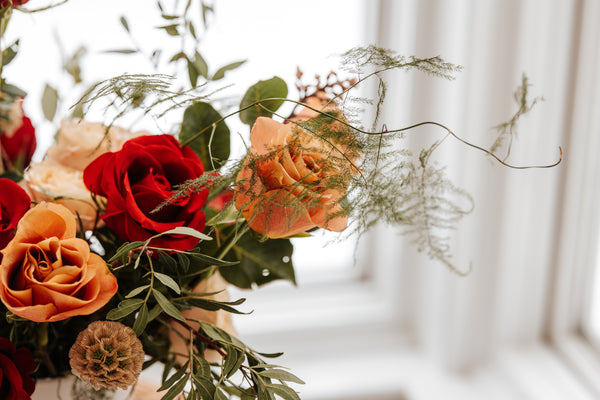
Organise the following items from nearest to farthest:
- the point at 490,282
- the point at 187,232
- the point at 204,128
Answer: the point at 187,232
the point at 204,128
the point at 490,282

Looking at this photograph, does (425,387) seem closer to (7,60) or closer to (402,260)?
(402,260)

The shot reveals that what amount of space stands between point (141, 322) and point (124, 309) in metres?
0.01

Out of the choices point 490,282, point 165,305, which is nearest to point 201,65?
point 165,305

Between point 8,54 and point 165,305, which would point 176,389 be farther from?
point 8,54

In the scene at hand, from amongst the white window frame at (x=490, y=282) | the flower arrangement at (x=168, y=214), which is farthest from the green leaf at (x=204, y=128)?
the white window frame at (x=490, y=282)

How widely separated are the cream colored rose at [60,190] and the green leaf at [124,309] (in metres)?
0.12

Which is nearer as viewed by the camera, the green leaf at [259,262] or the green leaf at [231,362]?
the green leaf at [231,362]

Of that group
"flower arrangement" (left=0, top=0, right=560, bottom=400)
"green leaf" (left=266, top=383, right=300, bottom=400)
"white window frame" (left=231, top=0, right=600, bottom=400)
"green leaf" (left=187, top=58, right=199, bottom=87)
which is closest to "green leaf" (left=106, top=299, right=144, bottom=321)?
"flower arrangement" (left=0, top=0, right=560, bottom=400)

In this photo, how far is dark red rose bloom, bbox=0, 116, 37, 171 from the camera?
20.4 inches

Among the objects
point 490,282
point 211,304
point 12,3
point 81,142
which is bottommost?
point 490,282

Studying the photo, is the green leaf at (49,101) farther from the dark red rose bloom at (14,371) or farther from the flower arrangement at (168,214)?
the dark red rose bloom at (14,371)

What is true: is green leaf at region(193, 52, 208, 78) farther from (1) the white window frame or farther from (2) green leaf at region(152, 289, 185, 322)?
(1) the white window frame

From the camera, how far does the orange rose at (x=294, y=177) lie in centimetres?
41

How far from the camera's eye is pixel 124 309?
406 millimetres
